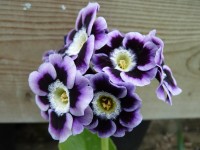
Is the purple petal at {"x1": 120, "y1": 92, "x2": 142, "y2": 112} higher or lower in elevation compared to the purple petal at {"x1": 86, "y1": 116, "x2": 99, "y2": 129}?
higher

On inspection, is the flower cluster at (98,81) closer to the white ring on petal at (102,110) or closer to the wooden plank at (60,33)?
the white ring on petal at (102,110)

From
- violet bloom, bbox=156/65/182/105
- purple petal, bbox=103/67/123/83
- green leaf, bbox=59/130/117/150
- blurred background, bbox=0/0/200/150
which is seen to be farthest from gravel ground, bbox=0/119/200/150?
purple petal, bbox=103/67/123/83

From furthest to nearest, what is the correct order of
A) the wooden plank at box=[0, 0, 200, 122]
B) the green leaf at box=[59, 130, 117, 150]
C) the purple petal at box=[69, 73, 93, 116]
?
1. the wooden plank at box=[0, 0, 200, 122]
2. the green leaf at box=[59, 130, 117, 150]
3. the purple petal at box=[69, 73, 93, 116]

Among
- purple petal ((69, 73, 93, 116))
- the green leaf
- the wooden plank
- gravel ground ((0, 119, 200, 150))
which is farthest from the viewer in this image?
gravel ground ((0, 119, 200, 150))

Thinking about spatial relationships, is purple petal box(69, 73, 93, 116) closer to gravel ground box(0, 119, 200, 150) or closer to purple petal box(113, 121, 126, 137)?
purple petal box(113, 121, 126, 137)

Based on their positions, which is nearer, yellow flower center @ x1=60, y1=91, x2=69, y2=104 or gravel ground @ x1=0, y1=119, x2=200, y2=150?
yellow flower center @ x1=60, y1=91, x2=69, y2=104

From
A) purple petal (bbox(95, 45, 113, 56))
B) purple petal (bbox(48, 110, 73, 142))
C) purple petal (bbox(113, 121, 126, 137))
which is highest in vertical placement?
purple petal (bbox(95, 45, 113, 56))
